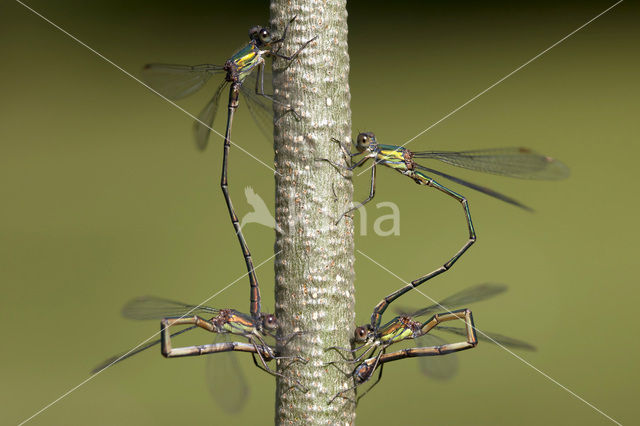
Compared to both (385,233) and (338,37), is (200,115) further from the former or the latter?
(385,233)

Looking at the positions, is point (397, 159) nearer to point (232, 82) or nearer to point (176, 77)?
point (232, 82)

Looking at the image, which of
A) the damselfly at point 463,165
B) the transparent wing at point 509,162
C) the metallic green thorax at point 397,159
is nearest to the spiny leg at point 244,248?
the damselfly at point 463,165

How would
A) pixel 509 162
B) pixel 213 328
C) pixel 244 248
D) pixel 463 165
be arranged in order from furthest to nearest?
1. pixel 463 165
2. pixel 509 162
3. pixel 244 248
4. pixel 213 328

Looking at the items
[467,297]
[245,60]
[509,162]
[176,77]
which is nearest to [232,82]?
[245,60]

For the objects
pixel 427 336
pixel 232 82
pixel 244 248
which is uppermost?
pixel 232 82

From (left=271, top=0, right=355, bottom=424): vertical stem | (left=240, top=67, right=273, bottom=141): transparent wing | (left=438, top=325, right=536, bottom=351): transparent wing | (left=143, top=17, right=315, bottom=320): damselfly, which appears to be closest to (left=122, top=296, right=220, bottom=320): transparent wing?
(left=143, top=17, right=315, bottom=320): damselfly

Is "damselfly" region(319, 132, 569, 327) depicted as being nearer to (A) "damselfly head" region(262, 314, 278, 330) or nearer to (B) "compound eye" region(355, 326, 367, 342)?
(B) "compound eye" region(355, 326, 367, 342)

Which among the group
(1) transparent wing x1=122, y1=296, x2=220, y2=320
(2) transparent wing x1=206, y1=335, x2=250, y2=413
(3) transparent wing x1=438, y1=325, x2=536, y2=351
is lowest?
(2) transparent wing x1=206, y1=335, x2=250, y2=413
